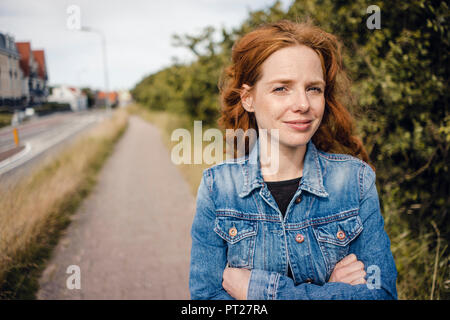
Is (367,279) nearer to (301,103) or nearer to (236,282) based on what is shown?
(236,282)

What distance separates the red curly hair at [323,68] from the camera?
Answer: 1250 mm

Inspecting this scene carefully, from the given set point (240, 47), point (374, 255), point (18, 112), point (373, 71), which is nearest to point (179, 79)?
point (18, 112)

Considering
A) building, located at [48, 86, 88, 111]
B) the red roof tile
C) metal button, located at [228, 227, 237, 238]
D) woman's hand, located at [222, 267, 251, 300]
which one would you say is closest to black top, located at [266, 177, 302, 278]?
metal button, located at [228, 227, 237, 238]

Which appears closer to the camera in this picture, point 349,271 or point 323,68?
point 349,271

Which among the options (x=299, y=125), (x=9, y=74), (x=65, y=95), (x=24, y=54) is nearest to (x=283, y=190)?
(x=299, y=125)

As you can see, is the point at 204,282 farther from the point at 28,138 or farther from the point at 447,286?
the point at 28,138

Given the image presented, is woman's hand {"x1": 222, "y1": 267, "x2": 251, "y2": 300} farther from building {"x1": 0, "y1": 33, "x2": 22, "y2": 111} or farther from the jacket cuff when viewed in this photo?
building {"x1": 0, "y1": 33, "x2": 22, "y2": 111}

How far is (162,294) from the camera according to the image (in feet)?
9.18

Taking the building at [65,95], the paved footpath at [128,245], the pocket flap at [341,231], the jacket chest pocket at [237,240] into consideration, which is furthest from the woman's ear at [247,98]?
the building at [65,95]

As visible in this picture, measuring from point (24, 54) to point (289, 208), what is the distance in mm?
2911

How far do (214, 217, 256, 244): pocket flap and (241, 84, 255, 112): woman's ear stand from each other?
550 millimetres

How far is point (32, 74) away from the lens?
2.95m

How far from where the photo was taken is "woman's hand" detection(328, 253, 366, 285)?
118cm

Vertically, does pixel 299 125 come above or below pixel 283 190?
above
